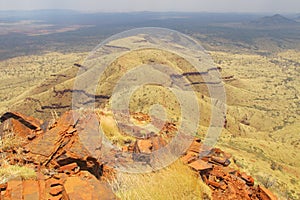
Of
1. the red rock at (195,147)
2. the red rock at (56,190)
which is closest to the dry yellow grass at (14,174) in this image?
the red rock at (56,190)

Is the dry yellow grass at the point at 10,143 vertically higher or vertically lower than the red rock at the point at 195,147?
higher

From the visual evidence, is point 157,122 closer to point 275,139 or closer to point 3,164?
point 3,164

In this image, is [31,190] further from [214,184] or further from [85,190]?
[214,184]

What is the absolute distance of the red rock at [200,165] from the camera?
1106 cm

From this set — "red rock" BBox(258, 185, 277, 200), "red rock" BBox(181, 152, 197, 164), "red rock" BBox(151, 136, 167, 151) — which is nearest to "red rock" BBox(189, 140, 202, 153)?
"red rock" BBox(181, 152, 197, 164)

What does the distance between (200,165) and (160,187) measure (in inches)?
160

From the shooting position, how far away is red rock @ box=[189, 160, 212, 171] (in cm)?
1106

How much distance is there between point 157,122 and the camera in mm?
17969

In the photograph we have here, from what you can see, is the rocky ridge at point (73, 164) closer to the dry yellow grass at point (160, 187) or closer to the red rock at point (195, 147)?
the red rock at point (195, 147)

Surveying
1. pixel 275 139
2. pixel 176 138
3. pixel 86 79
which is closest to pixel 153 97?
pixel 275 139

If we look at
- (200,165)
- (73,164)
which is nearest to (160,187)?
(73,164)

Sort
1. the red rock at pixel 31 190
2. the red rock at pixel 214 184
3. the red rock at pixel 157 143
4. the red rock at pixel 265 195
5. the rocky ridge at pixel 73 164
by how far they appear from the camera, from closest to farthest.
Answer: the red rock at pixel 31 190 < the rocky ridge at pixel 73 164 < the red rock at pixel 214 184 < the red rock at pixel 265 195 < the red rock at pixel 157 143

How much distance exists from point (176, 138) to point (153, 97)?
3663cm

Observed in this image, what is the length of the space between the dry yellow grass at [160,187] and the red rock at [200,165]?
188 cm
